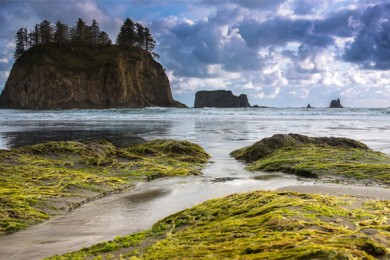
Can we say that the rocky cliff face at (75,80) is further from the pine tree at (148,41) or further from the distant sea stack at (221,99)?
the distant sea stack at (221,99)

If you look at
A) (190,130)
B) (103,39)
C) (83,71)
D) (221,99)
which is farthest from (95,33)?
(221,99)

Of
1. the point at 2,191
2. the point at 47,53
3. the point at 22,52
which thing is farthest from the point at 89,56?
the point at 2,191

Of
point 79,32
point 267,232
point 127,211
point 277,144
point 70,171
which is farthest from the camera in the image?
point 79,32

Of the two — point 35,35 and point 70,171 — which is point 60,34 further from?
point 70,171

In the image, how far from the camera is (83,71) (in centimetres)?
6206

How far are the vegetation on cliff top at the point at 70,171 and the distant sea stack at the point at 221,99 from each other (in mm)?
116390

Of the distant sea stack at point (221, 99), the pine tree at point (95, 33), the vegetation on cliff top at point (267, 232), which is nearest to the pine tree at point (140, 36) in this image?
the pine tree at point (95, 33)

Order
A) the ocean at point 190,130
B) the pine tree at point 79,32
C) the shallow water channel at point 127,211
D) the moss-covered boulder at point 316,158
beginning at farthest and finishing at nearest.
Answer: the pine tree at point 79,32 < the ocean at point 190,130 < the moss-covered boulder at point 316,158 < the shallow water channel at point 127,211

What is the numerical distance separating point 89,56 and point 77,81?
724 centimetres

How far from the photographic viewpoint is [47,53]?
211 ft

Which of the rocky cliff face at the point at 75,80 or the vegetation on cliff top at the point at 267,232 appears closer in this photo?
the vegetation on cliff top at the point at 267,232

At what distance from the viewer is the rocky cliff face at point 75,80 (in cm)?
6012

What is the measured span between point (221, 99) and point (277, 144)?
387 ft

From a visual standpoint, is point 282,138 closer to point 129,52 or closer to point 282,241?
point 282,241
